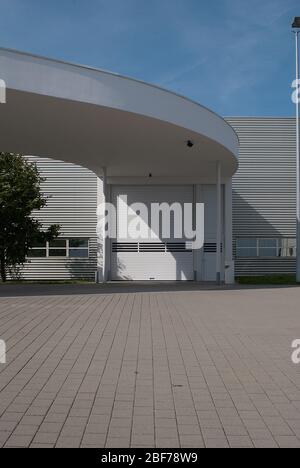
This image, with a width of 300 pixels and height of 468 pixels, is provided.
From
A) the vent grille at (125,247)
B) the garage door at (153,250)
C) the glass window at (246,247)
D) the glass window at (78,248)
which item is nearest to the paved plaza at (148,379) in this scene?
the garage door at (153,250)

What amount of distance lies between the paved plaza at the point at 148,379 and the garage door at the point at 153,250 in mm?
12896

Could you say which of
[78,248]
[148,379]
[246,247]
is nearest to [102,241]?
[78,248]

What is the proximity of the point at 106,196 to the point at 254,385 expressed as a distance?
18.1 m

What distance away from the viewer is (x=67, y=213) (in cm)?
2850

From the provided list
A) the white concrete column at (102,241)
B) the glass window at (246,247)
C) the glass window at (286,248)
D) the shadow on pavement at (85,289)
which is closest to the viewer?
the shadow on pavement at (85,289)

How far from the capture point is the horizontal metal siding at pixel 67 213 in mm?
28266

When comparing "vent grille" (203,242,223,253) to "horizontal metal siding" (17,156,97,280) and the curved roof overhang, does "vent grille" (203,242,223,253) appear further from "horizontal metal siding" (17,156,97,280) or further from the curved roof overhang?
"horizontal metal siding" (17,156,97,280)

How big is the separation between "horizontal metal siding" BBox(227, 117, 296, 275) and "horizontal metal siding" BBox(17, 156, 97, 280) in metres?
8.34

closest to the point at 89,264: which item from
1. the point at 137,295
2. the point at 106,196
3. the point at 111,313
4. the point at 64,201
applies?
the point at 64,201

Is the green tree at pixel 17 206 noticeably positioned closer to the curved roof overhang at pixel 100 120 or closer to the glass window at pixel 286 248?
the curved roof overhang at pixel 100 120

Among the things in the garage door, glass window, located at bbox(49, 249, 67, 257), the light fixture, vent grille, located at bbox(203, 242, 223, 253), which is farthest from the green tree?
the light fixture

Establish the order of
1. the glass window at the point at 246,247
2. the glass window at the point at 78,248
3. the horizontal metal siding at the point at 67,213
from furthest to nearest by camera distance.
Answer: the glass window at the point at 246,247
the glass window at the point at 78,248
the horizontal metal siding at the point at 67,213

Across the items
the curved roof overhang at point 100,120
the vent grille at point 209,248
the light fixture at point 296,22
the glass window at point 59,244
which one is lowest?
the vent grille at point 209,248

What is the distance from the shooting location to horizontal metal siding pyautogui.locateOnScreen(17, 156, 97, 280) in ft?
92.7
